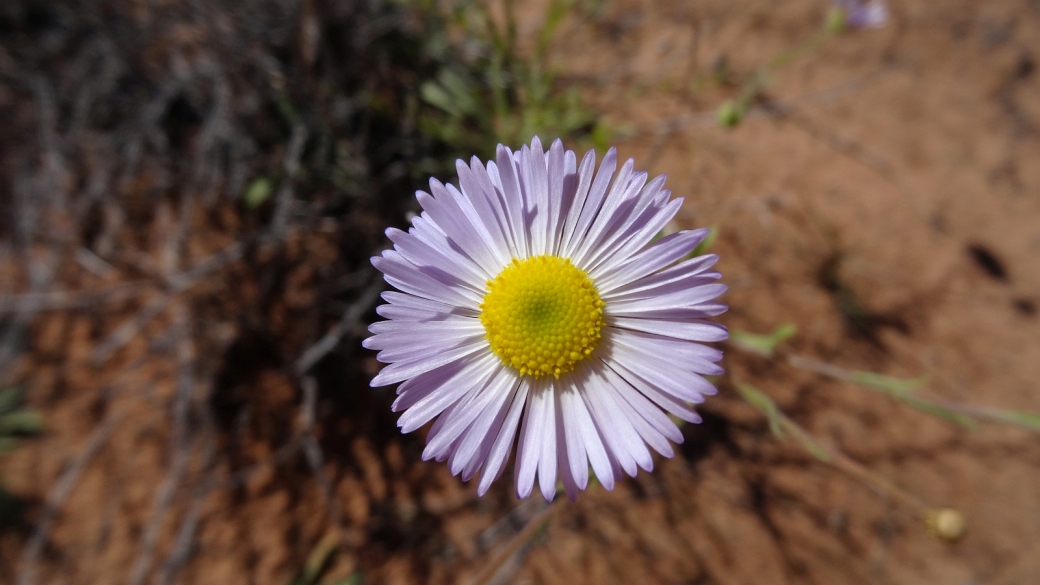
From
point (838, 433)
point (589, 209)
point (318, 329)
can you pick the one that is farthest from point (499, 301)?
point (838, 433)

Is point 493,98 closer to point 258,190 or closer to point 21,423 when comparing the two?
point 258,190

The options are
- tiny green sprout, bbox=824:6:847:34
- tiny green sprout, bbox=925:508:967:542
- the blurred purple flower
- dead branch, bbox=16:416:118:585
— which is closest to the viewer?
tiny green sprout, bbox=925:508:967:542

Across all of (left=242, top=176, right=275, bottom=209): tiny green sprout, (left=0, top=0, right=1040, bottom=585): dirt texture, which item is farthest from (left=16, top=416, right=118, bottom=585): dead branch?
(left=242, top=176, right=275, bottom=209): tiny green sprout

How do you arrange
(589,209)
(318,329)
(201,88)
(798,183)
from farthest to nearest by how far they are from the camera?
(798,183) → (201,88) → (318,329) → (589,209)

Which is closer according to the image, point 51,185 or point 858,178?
point 51,185

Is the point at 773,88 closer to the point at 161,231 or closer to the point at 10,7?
the point at 161,231

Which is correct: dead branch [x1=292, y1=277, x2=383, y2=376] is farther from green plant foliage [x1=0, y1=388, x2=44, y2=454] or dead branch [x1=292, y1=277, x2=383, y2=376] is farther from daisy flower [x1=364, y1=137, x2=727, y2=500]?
green plant foliage [x1=0, y1=388, x2=44, y2=454]

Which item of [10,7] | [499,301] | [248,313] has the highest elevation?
[10,7]

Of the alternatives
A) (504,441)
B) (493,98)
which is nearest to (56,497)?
(504,441)
